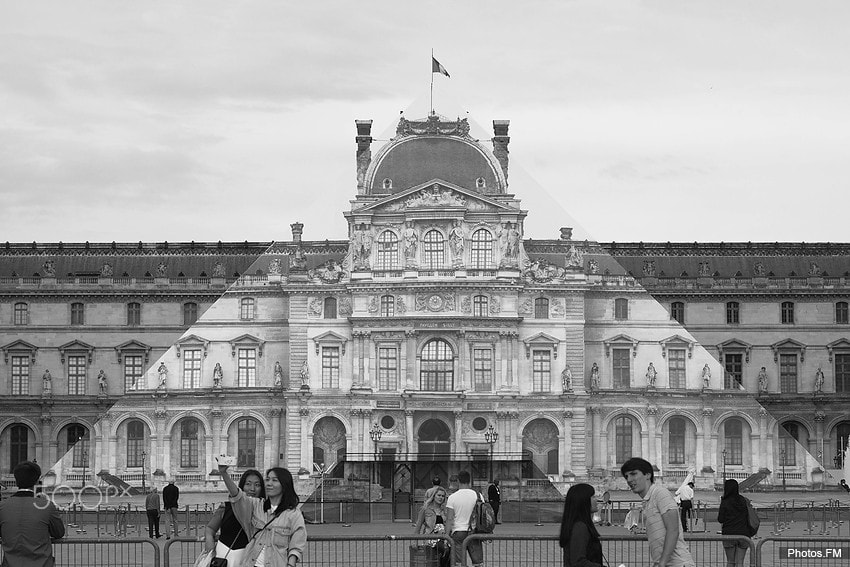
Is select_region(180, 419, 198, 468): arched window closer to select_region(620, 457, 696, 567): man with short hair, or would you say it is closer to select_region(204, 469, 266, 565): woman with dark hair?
select_region(204, 469, 266, 565): woman with dark hair

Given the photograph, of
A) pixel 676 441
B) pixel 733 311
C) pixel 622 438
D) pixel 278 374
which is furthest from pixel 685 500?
pixel 733 311

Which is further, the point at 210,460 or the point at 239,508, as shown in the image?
the point at 210,460

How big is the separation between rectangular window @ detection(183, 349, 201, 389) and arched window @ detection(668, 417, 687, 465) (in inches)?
431

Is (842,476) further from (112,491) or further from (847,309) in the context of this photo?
(112,491)

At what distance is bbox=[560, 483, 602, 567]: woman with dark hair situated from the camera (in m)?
16.8

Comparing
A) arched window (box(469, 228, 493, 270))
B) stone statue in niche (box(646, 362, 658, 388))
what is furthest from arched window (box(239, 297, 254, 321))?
stone statue in niche (box(646, 362, 658, 388))

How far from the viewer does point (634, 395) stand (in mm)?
43844

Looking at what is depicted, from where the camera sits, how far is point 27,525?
18062 millimetres

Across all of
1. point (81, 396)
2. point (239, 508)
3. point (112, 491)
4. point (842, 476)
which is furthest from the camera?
point (81, 396)

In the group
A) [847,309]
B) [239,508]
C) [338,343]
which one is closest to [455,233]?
[338,343]

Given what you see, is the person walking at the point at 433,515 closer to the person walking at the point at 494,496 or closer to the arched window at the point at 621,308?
the person walking at the point at 494,496

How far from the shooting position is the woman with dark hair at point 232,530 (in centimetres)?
1816

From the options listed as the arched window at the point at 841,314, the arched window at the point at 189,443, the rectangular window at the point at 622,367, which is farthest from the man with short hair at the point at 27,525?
the arched window at the point at 841,314

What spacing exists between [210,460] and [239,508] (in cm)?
2581
